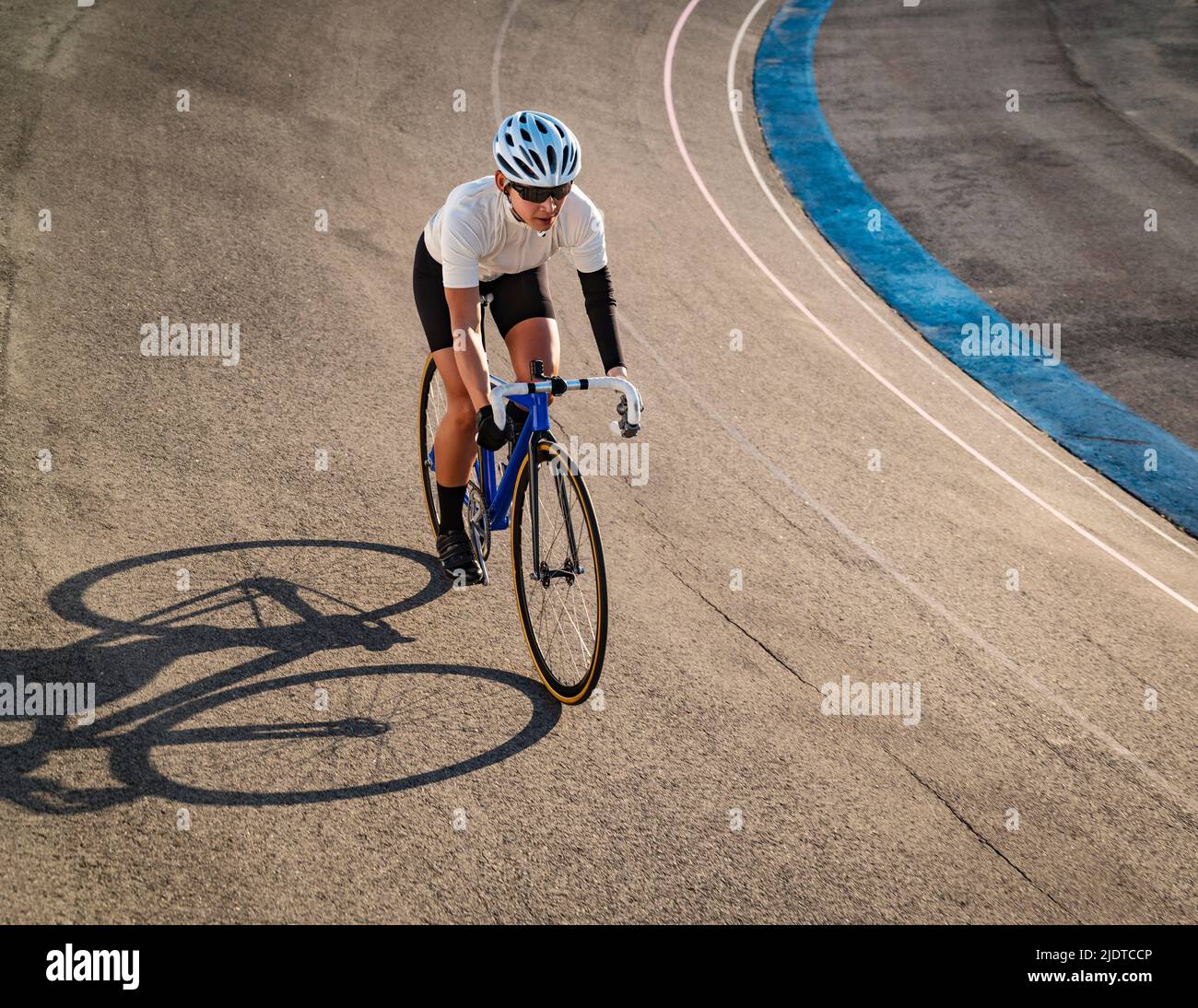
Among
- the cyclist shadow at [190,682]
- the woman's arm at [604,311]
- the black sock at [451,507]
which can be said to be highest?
the woman's arm at [604,311]

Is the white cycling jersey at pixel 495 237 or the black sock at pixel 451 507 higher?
the white cycling jersey at pixel 495 237

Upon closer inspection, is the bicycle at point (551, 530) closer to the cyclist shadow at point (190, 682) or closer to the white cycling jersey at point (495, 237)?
the cyclist shadow at point (190, 682)

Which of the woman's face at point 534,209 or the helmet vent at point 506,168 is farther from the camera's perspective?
the woman's face at point 534,209

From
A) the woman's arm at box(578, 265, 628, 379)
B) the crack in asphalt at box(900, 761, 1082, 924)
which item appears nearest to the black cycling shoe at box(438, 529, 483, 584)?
the woman's arm at box(578, 265, 628, 379)

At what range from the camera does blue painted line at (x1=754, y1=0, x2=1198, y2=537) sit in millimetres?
8359

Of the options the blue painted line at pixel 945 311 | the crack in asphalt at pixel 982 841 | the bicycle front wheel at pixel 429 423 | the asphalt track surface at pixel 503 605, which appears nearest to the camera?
the asphalt track surface at pixel 503 605

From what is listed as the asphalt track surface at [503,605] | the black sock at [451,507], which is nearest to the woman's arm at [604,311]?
the black sock at [451,507]

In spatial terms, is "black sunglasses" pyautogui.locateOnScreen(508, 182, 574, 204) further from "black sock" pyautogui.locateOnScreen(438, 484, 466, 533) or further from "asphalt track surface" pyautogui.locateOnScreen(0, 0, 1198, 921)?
"asphalt track surface" pyautogui.locateOnScreen(0, 0, 1198, 921)

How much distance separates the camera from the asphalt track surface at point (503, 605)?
14.0ft

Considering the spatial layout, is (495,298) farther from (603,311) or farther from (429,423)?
(429,423)

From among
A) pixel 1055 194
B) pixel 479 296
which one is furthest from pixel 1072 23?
pixel 479 296

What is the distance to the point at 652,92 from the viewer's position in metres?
14.2

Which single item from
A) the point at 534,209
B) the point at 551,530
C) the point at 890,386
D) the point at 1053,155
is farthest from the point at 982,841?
the point at 1053,155
